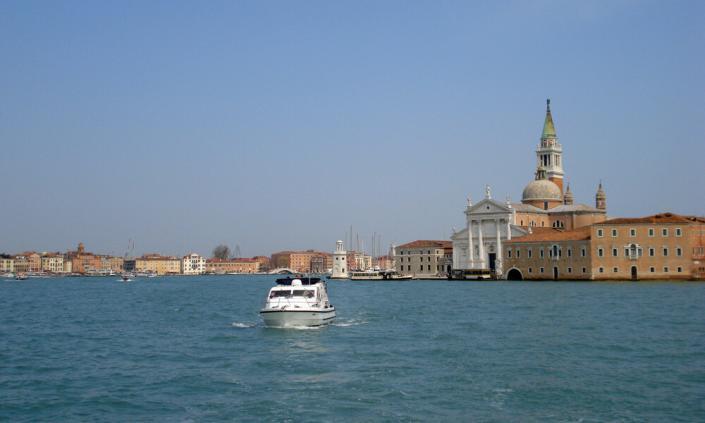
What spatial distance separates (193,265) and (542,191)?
10871 centimetres

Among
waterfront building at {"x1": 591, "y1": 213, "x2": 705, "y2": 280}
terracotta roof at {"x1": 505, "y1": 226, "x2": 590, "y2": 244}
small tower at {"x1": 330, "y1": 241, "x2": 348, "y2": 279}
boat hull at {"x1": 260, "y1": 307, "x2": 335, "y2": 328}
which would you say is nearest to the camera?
boat hull at {"x1": 260, "y1": 307, "x2": 335, "y2": 328}

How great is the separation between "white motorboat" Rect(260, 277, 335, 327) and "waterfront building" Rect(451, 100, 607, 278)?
2078 inches

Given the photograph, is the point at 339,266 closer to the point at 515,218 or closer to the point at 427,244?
the point at 427,244

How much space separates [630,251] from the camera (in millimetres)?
67562

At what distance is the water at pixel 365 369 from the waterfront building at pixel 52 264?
494ft

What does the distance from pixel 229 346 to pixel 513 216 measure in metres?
61.3

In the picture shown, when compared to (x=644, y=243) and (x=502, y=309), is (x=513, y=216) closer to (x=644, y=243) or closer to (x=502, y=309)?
(x=644, y=243)

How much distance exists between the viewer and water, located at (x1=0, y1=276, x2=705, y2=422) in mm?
14469

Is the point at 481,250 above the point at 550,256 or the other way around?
above

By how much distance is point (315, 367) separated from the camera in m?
18.9

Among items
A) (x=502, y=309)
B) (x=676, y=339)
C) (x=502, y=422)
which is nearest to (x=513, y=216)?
(x=502, y=309)

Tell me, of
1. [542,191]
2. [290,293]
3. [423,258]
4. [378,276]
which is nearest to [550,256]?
[542,191]

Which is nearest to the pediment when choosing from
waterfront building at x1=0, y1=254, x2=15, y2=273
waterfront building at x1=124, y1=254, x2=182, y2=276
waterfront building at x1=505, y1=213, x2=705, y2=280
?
waterfront building at x1=505, y1=213, x2=705, y2=280

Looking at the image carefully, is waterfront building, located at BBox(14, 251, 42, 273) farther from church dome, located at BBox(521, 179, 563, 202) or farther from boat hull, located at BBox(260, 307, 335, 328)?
boat hull, located at BBox(260, 307, 335, 328)
